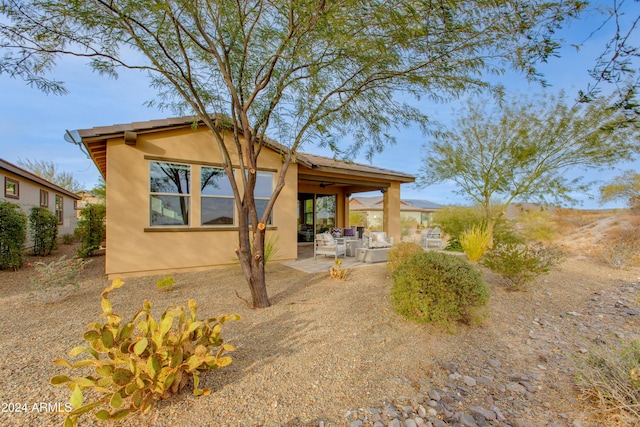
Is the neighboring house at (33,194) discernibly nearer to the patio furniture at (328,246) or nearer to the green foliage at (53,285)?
the green foliage at (53,285)

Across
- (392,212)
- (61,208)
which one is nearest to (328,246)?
(392,212)

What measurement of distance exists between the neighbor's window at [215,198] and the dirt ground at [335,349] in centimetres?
198

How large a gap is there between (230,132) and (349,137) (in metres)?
3.27

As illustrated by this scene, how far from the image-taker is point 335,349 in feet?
10.8

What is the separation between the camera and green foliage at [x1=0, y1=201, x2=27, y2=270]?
7020mm

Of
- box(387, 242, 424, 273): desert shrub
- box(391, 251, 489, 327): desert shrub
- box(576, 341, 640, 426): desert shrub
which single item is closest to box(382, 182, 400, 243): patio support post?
box(387, 242, 424, 273): desert shrub

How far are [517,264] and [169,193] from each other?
7977 mm

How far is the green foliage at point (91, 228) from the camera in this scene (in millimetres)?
9367

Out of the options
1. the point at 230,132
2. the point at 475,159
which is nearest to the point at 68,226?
the point at 230,132

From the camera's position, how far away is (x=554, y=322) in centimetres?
457

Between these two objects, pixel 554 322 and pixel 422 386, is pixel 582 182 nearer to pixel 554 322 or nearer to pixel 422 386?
pixel 554 322

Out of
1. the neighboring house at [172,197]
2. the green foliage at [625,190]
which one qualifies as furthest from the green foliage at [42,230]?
the green foliage at [625,190]

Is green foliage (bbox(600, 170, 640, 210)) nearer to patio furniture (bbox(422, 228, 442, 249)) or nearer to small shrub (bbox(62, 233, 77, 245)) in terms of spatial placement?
patio furniture (bbox(422, 228, 442, 249))

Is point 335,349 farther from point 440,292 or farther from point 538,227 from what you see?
point 538,227
